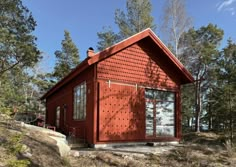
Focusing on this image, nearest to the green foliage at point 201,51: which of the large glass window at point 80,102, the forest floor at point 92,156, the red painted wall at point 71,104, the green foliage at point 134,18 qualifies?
the green foliage at point 134,18

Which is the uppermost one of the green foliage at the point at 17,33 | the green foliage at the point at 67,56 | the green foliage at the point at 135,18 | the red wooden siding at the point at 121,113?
the green foliage at the point at 135,18

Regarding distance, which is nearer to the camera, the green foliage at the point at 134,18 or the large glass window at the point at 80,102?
the large glass window at the point at 80,102

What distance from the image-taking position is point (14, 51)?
14.9 metres

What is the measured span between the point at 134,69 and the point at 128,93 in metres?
1.20

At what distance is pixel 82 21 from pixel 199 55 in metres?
16.2

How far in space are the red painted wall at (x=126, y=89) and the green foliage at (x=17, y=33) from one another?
17.1 feet

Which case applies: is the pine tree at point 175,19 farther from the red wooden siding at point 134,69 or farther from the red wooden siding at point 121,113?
the red wooden siding at point 121,113

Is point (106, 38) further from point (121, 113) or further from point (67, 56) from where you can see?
point (121, 113)

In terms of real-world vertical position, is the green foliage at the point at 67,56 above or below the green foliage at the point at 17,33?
above

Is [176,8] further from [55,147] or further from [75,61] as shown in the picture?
[55,147]

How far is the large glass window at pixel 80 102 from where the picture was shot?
12.8 m

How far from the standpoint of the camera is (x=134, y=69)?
1296 centimetres

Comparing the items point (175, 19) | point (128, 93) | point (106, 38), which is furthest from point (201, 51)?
point (128, 93)

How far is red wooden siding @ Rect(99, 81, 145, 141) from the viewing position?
1163 cm
